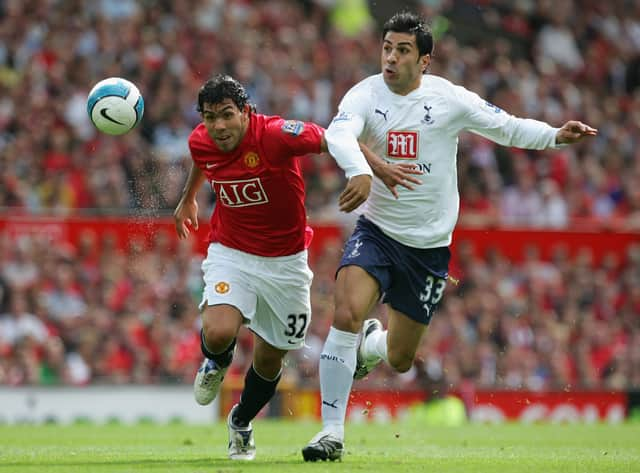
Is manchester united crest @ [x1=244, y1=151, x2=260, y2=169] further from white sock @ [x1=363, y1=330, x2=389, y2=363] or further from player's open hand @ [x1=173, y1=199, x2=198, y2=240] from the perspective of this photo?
white sock @ [x1=363, y1=330, x2=389, y2=363]

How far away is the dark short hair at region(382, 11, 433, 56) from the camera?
8.78 metres

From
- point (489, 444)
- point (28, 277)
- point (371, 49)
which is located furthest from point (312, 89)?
point (489, 444)

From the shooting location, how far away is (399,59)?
8.83 metres

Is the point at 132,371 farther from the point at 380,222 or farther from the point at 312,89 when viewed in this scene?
the point at 380,222

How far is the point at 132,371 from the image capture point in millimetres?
15469

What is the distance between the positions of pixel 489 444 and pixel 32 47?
32.0 ft

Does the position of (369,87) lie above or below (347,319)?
above

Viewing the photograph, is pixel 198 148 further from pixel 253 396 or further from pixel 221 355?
pixel 253 396

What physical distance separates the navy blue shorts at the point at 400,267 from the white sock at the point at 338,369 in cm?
53

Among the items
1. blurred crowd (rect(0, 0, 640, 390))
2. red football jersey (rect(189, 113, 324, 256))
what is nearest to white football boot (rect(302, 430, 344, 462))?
red football jersey (rect(189, 113, 324, 256))

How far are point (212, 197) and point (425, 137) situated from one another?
8639 mm

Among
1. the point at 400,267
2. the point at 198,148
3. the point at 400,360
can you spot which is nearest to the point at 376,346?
the point at 400,360

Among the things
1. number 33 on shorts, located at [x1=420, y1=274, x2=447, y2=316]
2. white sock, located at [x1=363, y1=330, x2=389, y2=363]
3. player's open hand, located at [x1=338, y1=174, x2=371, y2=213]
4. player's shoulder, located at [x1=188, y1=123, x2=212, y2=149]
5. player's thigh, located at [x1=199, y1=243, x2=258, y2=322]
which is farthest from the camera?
white sock, located at [x1=363, y1=330, x2=389, y2=363]

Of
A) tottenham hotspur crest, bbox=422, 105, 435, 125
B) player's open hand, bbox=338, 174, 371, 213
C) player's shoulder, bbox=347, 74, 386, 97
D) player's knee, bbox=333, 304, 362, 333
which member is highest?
player's shoulder, bbox=347, 74, 386, 97
